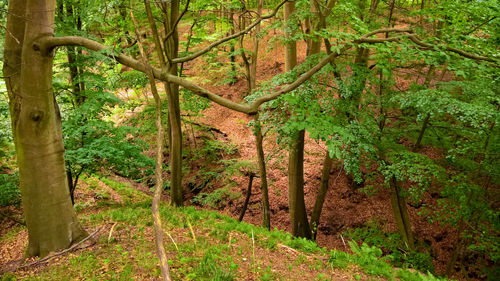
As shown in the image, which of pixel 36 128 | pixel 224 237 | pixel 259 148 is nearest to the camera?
pixel 36 128

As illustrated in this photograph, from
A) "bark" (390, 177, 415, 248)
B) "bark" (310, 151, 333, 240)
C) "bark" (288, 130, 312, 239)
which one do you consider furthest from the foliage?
"bark" (288, 130, 312, 239)

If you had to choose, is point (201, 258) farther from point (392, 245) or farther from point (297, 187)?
point (392, 245)

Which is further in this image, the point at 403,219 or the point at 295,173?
the point at 403,219

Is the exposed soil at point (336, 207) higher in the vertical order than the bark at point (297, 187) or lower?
lower

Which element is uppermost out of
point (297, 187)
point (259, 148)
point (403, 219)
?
point (259, 148)

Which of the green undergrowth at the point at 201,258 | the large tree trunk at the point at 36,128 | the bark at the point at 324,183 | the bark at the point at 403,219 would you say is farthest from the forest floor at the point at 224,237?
the bark at the point at 324,183

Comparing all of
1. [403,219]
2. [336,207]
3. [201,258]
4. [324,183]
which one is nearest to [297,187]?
[324,183]

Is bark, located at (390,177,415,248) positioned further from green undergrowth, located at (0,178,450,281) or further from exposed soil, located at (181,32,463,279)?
green undergrowth, located at (0,178,450,281)

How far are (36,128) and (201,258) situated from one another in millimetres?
2962

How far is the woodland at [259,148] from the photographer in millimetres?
4043

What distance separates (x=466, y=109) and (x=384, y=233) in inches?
233

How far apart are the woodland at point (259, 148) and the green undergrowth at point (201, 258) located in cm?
3

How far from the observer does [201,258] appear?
164 inches

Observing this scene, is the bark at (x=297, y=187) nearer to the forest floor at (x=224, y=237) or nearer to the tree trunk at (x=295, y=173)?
the tree trunk at (x=295, y=173)
